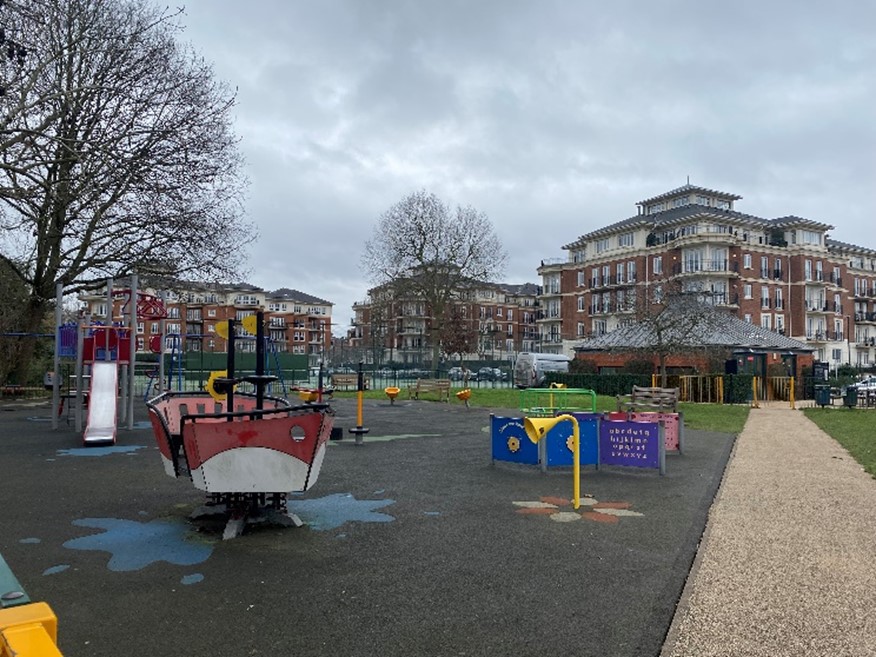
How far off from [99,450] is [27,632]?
11402 mm

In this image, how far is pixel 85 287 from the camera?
1037 inches

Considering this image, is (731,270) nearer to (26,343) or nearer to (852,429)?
(852,429)

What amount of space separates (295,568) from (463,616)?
1.62 metres

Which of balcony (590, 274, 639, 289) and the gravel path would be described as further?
balcony (590, 274, 639, 289)

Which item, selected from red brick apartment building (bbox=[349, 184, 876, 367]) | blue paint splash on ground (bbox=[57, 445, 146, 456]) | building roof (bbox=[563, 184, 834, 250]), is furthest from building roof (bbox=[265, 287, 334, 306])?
blue paint splash on ground (bbox=[57, 445, 146, 456])

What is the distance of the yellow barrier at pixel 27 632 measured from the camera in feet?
6.20

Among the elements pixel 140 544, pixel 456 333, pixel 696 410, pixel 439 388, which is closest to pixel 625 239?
pixel 456 333

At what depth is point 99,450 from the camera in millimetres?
12133

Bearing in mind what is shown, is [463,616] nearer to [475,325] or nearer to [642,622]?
[642,622]

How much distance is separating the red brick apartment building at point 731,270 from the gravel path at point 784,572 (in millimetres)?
53447

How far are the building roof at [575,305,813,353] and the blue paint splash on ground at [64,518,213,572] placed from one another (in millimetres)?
24251

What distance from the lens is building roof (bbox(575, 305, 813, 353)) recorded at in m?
29.0

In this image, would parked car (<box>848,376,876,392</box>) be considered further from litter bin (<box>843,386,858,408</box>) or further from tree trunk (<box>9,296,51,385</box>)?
tree trunk (<box>9,296,51,385</box>)

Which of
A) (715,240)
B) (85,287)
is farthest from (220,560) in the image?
(715,240)
